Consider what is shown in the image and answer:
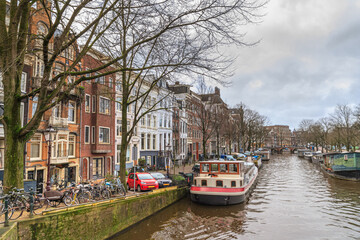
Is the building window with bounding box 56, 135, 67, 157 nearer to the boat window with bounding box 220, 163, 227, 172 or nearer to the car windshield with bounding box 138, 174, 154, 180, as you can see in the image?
the car windshield with bounding box 138, 174, 154, 180

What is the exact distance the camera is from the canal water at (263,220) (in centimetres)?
1272

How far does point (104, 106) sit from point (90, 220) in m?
19.0

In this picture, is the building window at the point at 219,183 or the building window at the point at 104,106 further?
the building window at the point at 104,106

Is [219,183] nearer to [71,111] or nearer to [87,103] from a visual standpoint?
[71,111]

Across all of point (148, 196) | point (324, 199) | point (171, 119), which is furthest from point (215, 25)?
point (171, 119)

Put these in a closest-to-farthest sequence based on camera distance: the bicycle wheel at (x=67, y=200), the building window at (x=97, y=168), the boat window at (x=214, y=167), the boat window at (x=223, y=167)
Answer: the bicycle wheel at (x=67, y=200) → the boat window at (x=223, y=167) → the boat window at (x=214, y=167) → the building window at (x=97, y=168)

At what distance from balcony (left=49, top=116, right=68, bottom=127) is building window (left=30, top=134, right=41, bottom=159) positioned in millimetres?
1356

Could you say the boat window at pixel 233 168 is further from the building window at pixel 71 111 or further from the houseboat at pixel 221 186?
the building window at pixel 71 111

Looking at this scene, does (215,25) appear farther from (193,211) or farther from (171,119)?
(171,119)

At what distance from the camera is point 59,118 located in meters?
21.8

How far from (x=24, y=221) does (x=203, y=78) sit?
7427 millimetres

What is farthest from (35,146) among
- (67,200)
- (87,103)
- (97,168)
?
(67,200)

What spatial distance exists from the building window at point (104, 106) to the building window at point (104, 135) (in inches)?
71.6

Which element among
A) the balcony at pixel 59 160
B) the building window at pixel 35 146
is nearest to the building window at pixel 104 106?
the balcony at pixel 59 160
